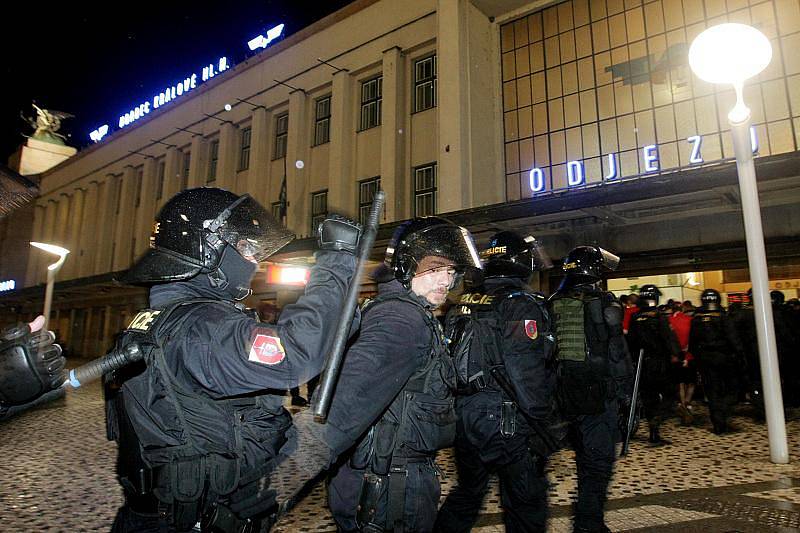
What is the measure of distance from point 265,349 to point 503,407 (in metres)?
1.90

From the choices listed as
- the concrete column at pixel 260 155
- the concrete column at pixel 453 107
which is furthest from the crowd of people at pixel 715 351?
the concrete column at pixel 260 155

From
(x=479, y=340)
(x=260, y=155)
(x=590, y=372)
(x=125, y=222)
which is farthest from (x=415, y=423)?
(x=125, y=222)

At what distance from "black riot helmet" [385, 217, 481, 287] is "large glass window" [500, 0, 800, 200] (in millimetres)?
10081

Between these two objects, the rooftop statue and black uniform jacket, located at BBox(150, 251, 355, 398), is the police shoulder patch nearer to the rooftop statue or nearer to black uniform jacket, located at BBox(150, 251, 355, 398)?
black uniform jacket, located at BBox(150, 251, 355, 398)

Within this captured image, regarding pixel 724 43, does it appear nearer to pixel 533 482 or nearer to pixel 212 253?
pixel 533 482

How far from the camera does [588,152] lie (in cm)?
1215

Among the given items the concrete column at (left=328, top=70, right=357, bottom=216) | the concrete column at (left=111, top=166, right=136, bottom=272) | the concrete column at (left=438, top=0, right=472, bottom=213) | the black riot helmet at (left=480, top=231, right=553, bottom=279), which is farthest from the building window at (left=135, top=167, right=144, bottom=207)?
the black riot helmet at (left=480, top=231, right=553, bottom=279)

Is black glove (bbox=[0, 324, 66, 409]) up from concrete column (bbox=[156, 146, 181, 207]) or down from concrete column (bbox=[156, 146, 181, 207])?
down

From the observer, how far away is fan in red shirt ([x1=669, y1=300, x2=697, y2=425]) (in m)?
7.46

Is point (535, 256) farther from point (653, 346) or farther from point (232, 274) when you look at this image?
point (653, 346)

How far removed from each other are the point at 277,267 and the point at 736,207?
12.1m

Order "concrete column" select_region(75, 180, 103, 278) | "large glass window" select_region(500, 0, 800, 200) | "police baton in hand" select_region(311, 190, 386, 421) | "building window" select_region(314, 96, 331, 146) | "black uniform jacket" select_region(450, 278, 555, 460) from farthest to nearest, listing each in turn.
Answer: "concrete column" select_region(75, 180, 103, 278) → "building window" select_region(314, 96, 331, 146) → "large glass window" select_region(500, 0, 800, 200) → "black uniform jacket" select_region(450, 278, 555, 460) → "police baton in hand" select_region(311, 190, 386, 421)

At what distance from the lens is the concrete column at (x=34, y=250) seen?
3300cm

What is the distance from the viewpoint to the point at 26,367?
134cm
